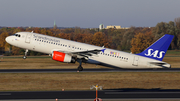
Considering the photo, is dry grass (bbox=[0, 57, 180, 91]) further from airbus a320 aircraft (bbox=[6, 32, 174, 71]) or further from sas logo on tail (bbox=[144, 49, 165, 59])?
sas logo on tail (bbox=[144, 49, 165, 59])

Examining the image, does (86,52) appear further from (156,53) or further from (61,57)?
(156,53)

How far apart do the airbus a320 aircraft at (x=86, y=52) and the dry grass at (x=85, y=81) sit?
7.52 feet

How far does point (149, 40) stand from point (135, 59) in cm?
8779

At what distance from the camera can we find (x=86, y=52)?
3903cm

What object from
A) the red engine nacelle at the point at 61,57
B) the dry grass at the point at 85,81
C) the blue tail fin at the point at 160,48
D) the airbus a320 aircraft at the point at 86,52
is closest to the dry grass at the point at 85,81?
the dry grass at the point at 85,81

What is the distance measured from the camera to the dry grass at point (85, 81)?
113 feet

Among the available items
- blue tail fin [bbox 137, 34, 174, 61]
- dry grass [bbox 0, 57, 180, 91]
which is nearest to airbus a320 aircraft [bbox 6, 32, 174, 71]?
blue tail fin [bbox 137, 34, 174, 61]

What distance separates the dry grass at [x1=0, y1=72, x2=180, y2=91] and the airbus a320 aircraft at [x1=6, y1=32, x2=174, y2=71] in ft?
7.52

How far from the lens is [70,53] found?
3906 cm

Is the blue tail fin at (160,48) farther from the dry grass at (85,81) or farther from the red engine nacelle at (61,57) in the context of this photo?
the red engine nacelle at (61,57)

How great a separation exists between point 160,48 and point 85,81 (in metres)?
14.1

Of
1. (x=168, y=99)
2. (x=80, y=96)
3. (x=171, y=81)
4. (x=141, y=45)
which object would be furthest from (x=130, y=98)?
(x=141, y=45)

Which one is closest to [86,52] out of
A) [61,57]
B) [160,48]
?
[61,57]

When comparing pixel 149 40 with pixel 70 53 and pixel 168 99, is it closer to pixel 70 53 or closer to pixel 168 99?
pixel 70 53
